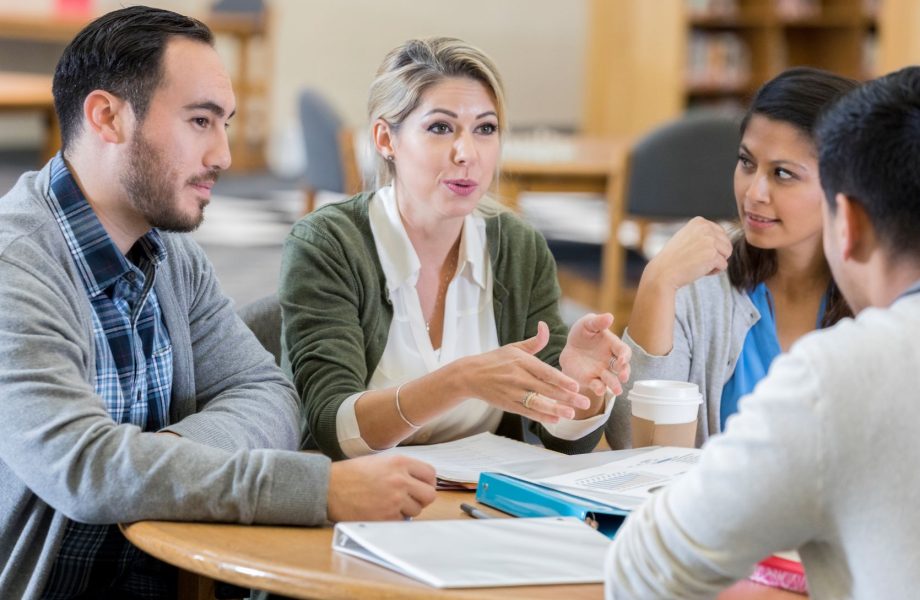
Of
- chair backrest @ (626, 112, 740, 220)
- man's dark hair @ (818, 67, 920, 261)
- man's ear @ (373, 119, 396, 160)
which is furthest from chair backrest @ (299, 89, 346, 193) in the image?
man's dark hair @ (818, 67, 920, 261)

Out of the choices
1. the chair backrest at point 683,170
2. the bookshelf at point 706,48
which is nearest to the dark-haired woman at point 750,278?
the chair backrest at point 683,170

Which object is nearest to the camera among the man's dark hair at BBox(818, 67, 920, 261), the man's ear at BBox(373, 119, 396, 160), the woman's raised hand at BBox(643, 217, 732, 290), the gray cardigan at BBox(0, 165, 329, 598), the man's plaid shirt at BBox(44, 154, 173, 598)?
the man's dark hair at BBox(818, 67, 920, 261)

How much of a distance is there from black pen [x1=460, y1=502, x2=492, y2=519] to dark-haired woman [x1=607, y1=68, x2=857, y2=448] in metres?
0.53

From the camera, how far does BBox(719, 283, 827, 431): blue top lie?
2043 mm

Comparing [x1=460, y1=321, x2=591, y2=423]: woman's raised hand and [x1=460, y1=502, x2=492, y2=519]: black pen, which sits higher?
[x1=460, y1=321, x2=591, y2=423]: woman's raised hand

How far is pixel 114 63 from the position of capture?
169cm

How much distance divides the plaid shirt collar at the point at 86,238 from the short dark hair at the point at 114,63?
0.35 ft

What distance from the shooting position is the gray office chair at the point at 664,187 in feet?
15.4

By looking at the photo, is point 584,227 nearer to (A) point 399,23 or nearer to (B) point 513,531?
(A) point 399,23

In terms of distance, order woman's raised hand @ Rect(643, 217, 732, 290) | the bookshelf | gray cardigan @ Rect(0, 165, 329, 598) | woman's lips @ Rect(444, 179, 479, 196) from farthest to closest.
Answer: the bookshelf
woman's lips @ Rect(444, 179, 479, 196)
woman's raised hand @ Rect(643, 217, 732, 290)
gray cardigan @ Rect(0, 165, 329, 598)

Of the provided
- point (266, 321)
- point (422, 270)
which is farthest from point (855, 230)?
point (266, 321)

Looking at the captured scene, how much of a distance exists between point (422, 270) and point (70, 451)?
933 mm

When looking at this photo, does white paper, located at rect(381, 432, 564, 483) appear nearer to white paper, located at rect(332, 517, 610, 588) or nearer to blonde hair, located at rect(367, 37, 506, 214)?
white paper, located at rect(332, 517, 610, 588)

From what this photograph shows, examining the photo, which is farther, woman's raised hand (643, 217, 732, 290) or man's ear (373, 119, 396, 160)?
man's ear (373, 119, 396, 160)
